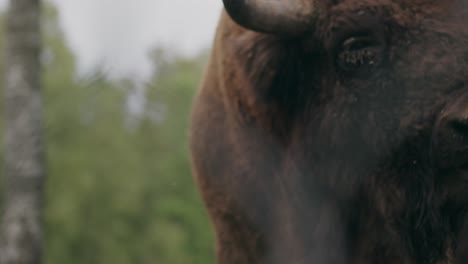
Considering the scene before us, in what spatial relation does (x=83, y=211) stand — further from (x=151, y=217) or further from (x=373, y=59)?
(x=373, y=59)

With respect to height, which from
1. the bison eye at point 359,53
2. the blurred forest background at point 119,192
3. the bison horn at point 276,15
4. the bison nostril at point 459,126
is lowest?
the blurred forest background at point 119,192

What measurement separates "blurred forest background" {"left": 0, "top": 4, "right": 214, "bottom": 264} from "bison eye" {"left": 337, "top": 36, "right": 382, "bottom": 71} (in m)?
15.6

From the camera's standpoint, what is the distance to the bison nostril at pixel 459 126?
3.69 meters

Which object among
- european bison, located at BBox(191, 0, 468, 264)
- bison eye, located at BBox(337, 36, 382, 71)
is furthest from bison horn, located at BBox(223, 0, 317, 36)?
bison eye, located at BBox(337, 36, 382, 71)

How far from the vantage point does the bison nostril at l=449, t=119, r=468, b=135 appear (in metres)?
3.69

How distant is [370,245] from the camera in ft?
13.8

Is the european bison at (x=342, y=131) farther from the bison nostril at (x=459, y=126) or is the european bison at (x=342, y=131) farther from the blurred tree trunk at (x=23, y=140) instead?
the blurred tree trunk at (x=23, y=140)

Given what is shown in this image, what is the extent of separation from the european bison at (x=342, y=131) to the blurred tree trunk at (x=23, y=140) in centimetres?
195

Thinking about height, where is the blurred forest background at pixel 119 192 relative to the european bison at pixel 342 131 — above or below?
below

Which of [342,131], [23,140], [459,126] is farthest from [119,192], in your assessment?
[459,126]

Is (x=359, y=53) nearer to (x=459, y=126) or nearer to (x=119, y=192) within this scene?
(x=459, y=126)

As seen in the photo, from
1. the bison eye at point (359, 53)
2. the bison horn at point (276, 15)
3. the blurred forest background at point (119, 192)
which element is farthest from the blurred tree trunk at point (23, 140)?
the blurred forest background at point (119, 192)

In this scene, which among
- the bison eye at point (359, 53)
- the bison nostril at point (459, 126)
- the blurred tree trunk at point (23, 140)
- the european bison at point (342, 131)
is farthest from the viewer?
the blurred tree trunk at point (23, 140)

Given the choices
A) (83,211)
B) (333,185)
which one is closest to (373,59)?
(333,185)
